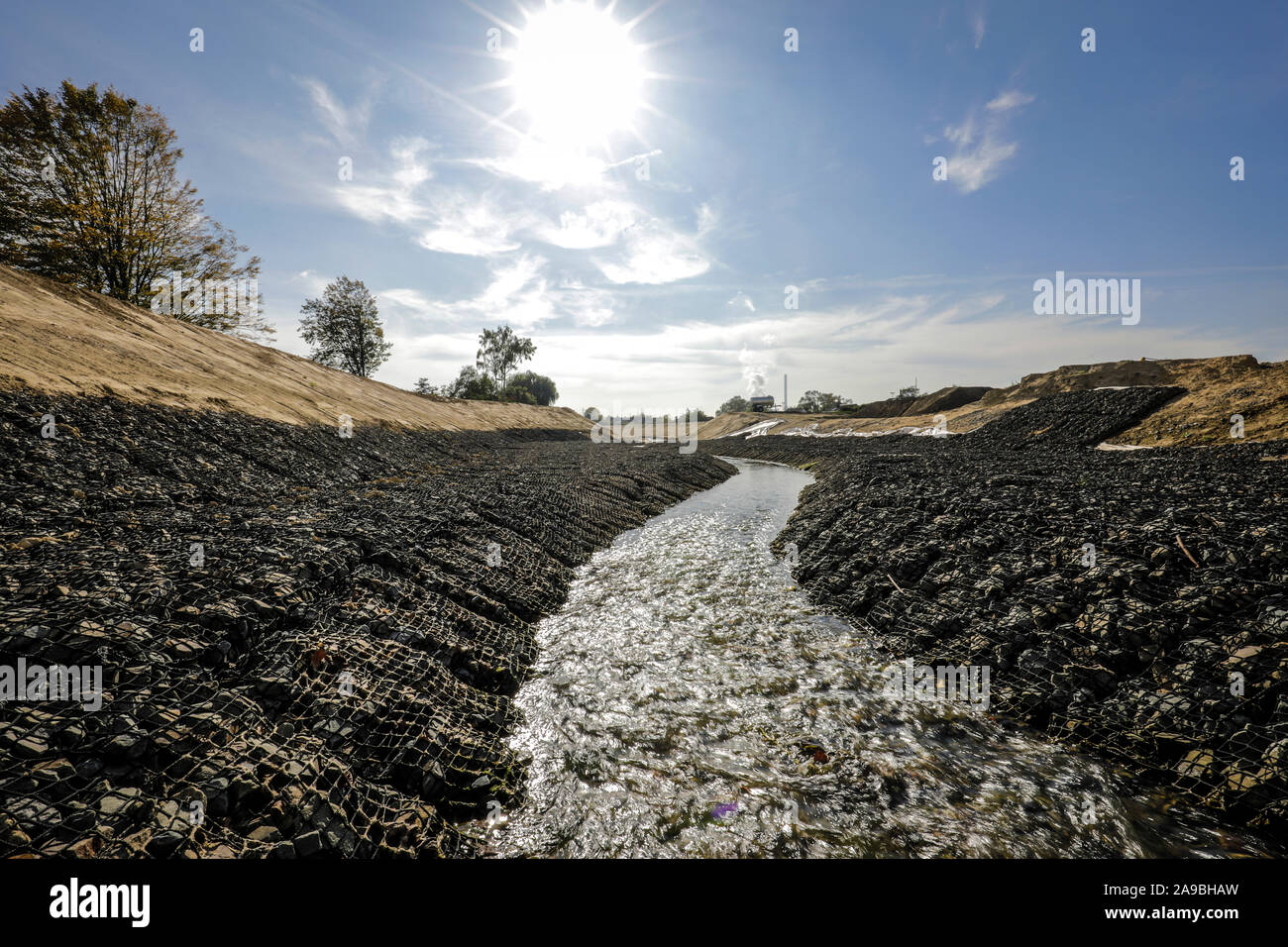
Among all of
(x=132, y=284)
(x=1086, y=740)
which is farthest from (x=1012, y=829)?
(x=132, y=284)

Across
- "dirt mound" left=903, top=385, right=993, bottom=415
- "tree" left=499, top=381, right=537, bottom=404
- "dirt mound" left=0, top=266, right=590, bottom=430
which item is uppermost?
"tree" left=499, top=381, right=537, bottom=404

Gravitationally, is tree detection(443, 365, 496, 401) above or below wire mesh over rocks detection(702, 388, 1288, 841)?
above

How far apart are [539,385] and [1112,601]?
114m

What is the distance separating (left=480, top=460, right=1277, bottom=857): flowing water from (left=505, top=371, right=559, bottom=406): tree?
105 meters

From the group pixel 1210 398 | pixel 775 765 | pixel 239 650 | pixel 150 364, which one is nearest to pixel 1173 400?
pixel 1210 398

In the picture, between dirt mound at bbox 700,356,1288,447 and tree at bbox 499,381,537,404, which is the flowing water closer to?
dirt mound at bbox 700,356,1288,447

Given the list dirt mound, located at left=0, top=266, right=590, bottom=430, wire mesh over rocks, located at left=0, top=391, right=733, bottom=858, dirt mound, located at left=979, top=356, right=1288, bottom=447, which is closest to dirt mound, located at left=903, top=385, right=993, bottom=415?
dirt mound, located at left=979, top=356, right=1288, bottom=447

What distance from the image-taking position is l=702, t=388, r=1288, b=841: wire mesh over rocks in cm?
509

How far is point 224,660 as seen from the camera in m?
5.14

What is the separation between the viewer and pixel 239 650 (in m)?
5.36

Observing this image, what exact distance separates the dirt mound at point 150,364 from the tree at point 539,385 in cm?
7481

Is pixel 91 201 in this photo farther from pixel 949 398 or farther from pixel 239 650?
pixel 949 398

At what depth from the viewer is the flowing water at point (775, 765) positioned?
4.47 meters

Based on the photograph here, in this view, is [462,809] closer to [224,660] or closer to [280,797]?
[280,797]
